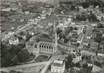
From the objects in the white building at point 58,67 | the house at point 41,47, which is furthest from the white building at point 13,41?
the white building at point 58,67

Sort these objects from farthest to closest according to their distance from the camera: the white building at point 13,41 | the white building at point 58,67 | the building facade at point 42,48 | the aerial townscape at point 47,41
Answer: the white building at point 13,41, the building facade at point 42,48, the aerial townscape at point 47,41, the white building at point 58,67

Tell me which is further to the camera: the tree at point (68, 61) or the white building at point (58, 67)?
the tree at point (68, 61)

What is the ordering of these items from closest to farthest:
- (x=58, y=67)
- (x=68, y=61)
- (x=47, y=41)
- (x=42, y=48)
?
(x=58, y=67), (x=68, y=61), (x=42, y=48), (x=47, y=41)

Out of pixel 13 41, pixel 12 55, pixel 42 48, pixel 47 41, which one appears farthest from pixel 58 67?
pixel 13 41

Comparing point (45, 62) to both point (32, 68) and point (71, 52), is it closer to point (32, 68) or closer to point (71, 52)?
point (32, 68)

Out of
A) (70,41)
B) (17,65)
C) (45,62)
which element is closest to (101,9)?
(70,41)

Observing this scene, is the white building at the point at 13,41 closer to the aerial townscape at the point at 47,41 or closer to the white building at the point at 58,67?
the aerial townscape at the point at 47,41

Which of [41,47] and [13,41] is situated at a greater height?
[13,41]

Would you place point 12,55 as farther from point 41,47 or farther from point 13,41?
point 13,41
